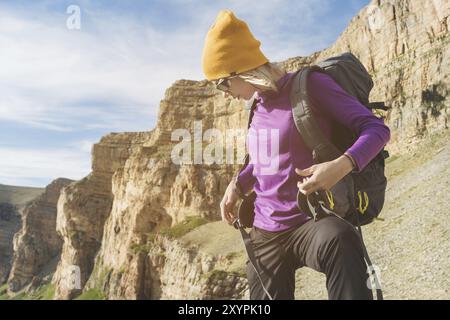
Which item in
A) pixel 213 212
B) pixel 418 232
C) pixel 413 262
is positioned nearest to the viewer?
pixel 413 262

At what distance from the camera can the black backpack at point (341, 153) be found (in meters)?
3.12

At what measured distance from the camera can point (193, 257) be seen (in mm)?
52188

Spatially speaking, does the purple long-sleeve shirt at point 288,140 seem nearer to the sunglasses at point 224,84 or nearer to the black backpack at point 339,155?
the black backpack at point 339,155

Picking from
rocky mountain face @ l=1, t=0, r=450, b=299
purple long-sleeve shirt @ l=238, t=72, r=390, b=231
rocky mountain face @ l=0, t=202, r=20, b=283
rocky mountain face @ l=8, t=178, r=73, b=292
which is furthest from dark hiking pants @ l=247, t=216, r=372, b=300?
rocky mountain face @ l=0, t=202, r=20, b=283

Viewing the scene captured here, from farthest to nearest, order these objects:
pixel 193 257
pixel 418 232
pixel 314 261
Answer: pixel 193 257 → pixel 418 232 → pixel 314 261

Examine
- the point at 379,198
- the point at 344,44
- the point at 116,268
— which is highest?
the point at 344,44

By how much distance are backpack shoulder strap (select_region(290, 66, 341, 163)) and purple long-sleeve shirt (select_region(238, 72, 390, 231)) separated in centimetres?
8

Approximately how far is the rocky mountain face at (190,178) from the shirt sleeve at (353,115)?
37712 mm

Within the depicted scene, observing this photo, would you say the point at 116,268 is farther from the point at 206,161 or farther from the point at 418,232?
the point at 418,232

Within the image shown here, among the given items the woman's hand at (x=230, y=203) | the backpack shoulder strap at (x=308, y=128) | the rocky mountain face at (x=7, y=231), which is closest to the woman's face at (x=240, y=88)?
the backpack shoulder strap at (x=308, y=128)

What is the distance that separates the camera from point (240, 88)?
3.64 metres
